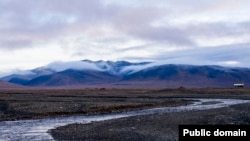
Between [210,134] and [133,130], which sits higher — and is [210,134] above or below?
above

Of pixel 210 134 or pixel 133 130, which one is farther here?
pixel 133 130

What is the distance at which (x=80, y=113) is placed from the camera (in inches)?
1940

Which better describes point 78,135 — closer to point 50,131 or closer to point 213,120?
point 50,131

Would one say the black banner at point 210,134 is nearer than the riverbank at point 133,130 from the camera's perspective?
Yes

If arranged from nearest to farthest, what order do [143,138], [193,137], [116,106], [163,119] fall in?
1. [193,137]
2. [143,138]
3. [163,119]
4. [116,106]

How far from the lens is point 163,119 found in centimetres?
3644

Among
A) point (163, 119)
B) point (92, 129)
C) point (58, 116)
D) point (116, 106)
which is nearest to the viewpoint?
point (92, 129)

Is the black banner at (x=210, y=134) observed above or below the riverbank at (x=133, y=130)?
above

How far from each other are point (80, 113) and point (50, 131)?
58.4 ft

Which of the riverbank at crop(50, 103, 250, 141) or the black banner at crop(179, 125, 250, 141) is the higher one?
the black banner at crop(179, 125, 250, 141)

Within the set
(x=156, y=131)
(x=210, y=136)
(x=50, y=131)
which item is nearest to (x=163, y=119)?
(x=156, y=131)

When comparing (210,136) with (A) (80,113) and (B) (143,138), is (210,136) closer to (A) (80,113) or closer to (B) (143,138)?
(B) (143,138)

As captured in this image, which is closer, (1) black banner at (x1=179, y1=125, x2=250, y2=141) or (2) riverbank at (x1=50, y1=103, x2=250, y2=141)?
(1) black banner at (x1=179, y1=125, x2=250, y2=141)

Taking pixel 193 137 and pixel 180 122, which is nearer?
pixel 193 137
